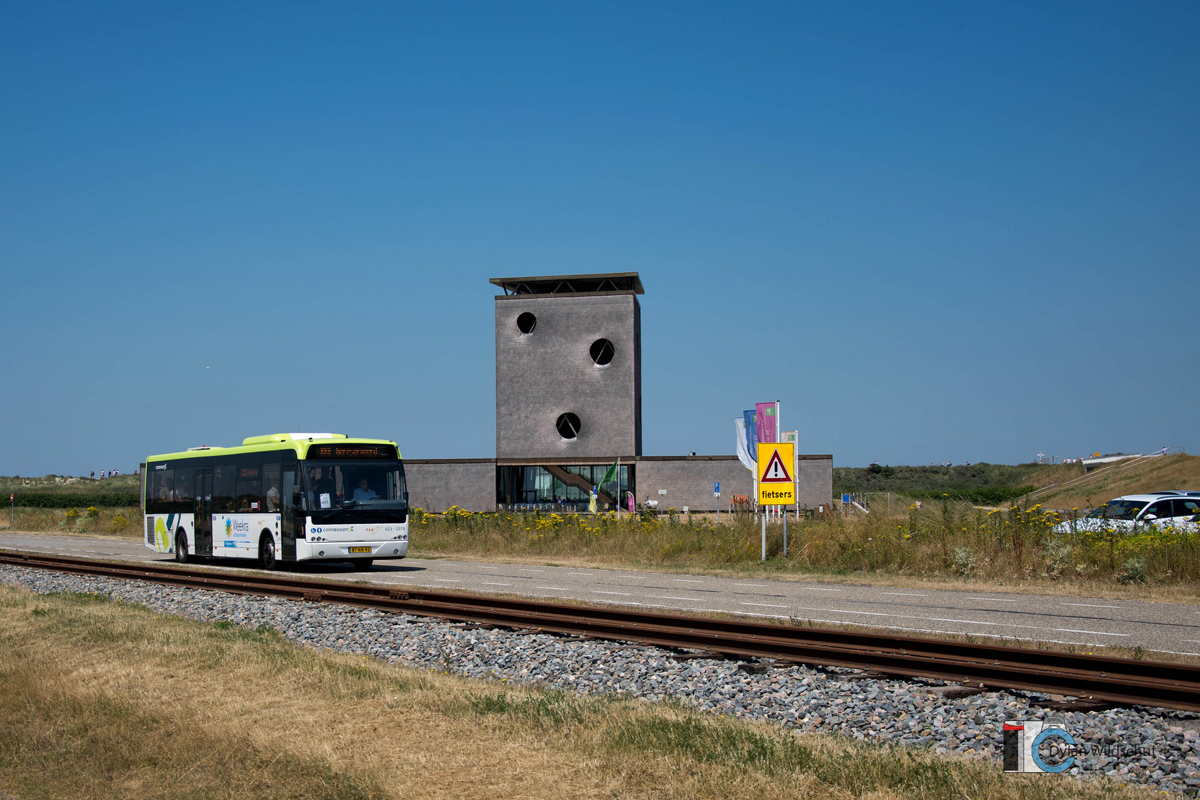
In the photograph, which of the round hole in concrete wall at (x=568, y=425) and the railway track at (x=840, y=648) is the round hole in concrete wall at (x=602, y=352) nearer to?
the round hole in concrete wall at (x=568, y=425)

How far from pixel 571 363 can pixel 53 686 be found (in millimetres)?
41072

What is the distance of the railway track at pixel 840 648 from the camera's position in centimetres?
787

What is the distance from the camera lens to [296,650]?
416 inches

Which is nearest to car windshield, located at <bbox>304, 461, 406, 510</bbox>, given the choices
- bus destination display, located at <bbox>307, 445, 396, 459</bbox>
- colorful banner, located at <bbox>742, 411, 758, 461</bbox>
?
bus destination display, located at <bbox>307, 445, 396, 459</bbox>

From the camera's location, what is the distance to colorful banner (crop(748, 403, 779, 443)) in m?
22.7

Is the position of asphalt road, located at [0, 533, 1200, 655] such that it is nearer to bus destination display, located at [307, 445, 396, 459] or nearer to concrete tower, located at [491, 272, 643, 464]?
bus destination display, located at [307, 445, 396, 459]

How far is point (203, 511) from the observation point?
2452 cm

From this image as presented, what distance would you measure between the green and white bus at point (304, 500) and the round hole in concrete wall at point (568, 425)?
85.9ft

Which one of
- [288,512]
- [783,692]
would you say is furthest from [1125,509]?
[288,512]

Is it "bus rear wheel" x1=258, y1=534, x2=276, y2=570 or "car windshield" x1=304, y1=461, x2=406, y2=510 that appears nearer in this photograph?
"car windshield" x1=304, y1=461, x2=406, y2=510

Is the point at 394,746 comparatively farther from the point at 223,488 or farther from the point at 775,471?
the point at 223,488

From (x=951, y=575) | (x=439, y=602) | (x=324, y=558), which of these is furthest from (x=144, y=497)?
(x=951, y=575)

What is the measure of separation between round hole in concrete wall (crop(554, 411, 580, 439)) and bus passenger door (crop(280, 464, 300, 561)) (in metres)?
28.3

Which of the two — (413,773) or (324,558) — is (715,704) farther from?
(324,558)
